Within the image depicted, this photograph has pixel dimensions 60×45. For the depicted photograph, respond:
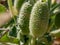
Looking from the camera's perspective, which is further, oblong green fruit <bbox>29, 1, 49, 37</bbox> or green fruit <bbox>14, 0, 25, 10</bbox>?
green fruit <bbox>14, 0, 25, 10</bbox>

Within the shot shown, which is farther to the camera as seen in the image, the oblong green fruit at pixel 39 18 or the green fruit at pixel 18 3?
the green fruit at pixel 18 3

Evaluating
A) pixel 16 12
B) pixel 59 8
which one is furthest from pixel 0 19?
pixel 59 8

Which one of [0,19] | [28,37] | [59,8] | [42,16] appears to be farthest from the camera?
[0,19]

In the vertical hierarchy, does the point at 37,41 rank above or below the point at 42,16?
below

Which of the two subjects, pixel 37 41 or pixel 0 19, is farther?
pixel 0 19

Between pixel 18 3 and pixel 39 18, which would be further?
pixel 18 3

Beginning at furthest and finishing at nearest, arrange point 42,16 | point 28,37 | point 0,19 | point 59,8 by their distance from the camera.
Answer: point 0,19 → point 59,8 → point 28,37 → point 42,16

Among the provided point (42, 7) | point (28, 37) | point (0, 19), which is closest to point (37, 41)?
point (28, 37)

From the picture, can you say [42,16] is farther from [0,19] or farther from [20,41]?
[0,19]
